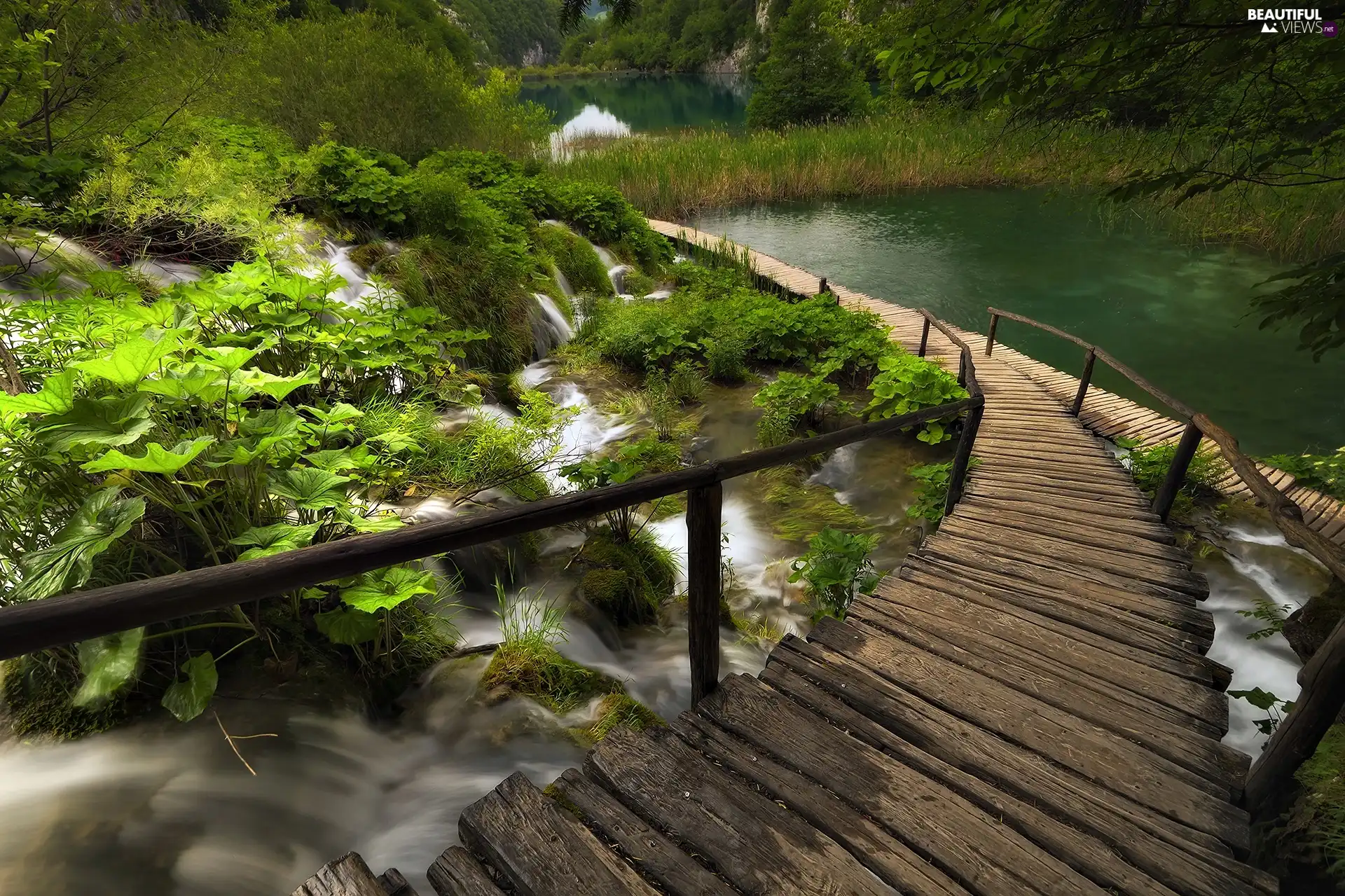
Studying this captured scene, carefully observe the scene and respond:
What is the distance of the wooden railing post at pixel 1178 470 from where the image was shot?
178 inches

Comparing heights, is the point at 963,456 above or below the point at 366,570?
below

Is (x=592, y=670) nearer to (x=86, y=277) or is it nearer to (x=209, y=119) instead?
(x=86, y=277)

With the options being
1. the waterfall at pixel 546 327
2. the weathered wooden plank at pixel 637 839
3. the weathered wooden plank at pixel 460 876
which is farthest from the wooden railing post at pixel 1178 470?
the waterfall at pixel 546 327

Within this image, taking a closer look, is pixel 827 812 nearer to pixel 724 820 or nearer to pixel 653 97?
pixel 724 820

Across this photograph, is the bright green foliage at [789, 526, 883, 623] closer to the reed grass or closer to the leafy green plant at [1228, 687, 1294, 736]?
the leafy green plant at [1228, 687, 1294, 736]

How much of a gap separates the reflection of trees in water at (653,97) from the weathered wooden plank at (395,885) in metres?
42.3

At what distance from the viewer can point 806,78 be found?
30.2m

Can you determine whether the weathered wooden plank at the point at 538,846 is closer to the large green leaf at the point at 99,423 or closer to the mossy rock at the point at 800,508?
the large green leaf at the point at 99,423

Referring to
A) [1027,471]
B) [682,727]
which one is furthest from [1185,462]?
[682,727]

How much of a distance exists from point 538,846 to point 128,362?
7.74 ft

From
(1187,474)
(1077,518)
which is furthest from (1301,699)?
(1187,474)

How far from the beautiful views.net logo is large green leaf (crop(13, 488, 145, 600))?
5.42 m

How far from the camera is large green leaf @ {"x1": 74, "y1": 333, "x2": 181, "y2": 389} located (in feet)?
7.63

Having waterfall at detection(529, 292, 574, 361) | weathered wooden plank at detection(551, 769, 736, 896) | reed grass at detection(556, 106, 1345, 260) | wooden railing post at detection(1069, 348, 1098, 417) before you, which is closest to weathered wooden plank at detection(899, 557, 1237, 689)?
weathered wooden plank at detection(551, 769, 736, 896)
